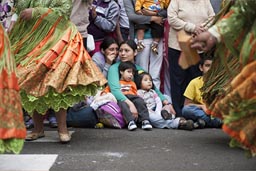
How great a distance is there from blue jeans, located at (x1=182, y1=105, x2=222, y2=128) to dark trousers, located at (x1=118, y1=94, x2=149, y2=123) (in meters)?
0.44

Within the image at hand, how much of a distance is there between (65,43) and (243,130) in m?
2.55

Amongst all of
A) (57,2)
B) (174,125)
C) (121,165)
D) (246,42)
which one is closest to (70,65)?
(57,2)

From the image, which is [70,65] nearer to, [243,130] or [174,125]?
[174,125]

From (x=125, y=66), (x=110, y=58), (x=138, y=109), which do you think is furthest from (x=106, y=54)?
(x=138, y=109)

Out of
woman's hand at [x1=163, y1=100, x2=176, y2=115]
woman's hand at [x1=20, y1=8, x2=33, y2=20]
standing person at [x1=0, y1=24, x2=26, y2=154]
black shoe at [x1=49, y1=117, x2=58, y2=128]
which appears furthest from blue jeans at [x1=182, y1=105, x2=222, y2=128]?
standing person at [x1=0, y1=24, x2=26, y2=154]

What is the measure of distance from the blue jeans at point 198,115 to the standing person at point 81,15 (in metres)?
1.48

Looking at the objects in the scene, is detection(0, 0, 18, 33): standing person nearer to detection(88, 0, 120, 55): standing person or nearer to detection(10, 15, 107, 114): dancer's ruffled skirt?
detection(88, 0, 120, 55): standing person

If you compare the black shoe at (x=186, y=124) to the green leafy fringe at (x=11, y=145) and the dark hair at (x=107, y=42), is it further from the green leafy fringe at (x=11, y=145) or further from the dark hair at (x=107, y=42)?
the green leafy fringe at (x=11, y=145)

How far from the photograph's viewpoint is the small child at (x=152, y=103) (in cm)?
709

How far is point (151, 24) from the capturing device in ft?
25.7

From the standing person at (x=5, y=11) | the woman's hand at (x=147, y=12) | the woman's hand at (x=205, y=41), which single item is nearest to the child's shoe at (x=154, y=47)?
the woman's hand at (x=147, y=12)

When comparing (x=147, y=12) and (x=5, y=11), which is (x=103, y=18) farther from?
(x=5, y=11)

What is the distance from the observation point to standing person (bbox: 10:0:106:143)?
5.91m

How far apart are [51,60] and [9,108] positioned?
1.49 meters
